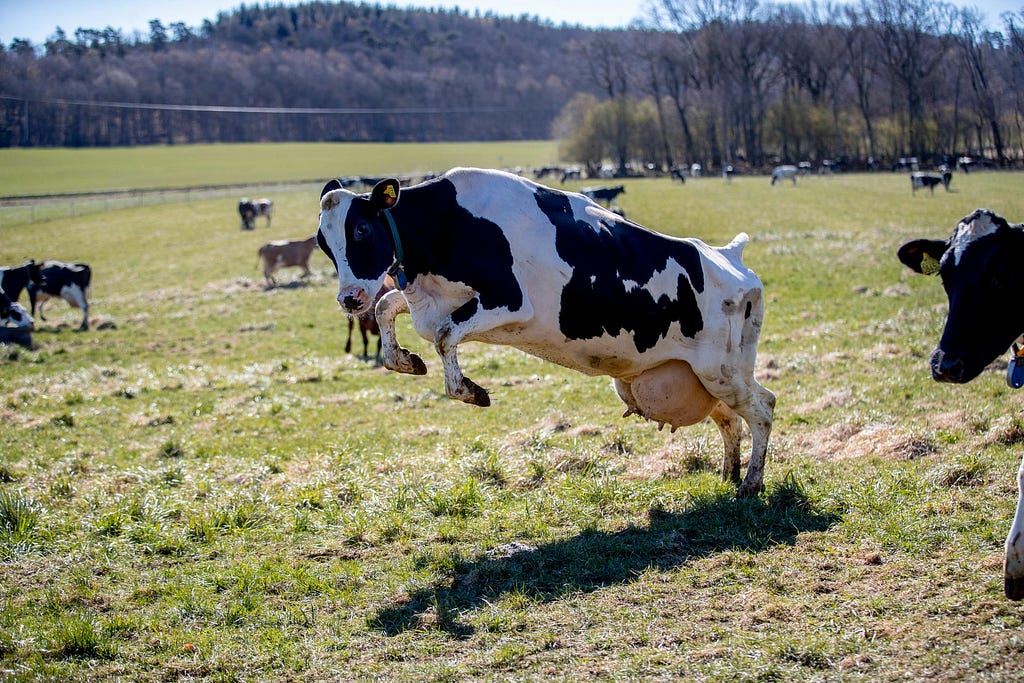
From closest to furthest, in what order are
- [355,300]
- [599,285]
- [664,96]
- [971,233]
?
[971,233], [355,300], [599,285], [664,96]

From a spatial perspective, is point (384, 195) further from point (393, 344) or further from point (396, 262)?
point (393, 344)

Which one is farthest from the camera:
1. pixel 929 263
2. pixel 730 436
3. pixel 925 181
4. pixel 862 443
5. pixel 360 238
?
pixel 925 181

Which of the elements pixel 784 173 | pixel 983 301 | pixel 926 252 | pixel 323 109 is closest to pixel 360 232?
pixel 926 252

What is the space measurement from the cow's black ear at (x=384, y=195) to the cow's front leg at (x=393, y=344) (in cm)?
87

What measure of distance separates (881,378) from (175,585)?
9.54 meters

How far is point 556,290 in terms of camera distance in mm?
8000

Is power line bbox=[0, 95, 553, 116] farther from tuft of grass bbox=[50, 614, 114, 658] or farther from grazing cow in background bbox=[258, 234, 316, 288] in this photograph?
tuft of grass bbox=[50, 614, 114, 658]

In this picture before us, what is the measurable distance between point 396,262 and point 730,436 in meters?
3.75

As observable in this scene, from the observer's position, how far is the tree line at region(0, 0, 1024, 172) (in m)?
15.8

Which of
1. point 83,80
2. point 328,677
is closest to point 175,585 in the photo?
point 328,677

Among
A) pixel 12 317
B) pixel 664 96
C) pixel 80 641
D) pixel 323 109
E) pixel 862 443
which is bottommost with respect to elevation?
pixel 80 641

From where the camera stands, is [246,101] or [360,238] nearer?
[360,238]

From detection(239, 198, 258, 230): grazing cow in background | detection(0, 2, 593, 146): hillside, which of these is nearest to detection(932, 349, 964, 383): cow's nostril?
detection(239, 198, 258, 230): grazing cow in background

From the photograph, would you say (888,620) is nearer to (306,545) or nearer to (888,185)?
(306,545)
